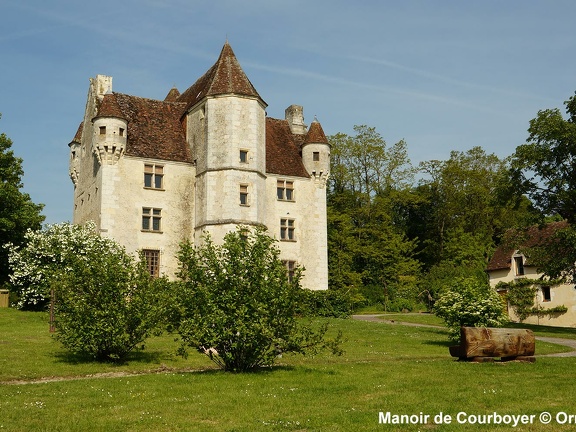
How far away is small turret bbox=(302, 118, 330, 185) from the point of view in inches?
1815

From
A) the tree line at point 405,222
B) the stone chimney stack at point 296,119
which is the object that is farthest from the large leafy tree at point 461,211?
the stone chimney stack at point 296,119

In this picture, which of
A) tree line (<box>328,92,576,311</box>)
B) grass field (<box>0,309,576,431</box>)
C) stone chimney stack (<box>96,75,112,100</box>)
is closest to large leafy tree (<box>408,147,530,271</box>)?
tree line (<box>328,92,576,311</box>)

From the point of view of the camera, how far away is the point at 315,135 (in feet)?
152

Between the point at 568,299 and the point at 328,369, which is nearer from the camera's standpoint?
the point at 328,369

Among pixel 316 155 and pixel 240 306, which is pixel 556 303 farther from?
pixel 240 306

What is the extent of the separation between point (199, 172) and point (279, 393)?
1192 inches

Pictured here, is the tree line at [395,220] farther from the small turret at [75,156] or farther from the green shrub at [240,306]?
the green shrub at [240,306]

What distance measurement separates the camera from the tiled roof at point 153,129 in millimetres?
42312

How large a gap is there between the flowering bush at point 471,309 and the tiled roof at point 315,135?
23101mm

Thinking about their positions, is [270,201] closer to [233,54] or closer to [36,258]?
[233,54]

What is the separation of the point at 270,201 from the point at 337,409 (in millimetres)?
33105

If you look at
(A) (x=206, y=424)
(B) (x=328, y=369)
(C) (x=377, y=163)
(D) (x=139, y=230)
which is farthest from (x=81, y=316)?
(C) (x=377, y=163)

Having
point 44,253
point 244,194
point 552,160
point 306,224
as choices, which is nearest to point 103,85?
point 244,194

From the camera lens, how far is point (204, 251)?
1730cm
